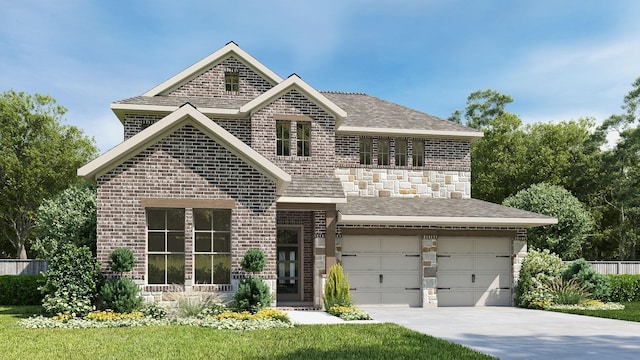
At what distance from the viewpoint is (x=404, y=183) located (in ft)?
76.4

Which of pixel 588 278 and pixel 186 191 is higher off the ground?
pixel 186 191

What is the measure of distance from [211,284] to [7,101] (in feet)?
114

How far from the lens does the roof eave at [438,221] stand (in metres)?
19.4

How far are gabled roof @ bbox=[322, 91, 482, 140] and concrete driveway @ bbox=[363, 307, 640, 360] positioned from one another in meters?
6.93

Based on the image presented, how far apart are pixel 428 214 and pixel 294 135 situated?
5.49m

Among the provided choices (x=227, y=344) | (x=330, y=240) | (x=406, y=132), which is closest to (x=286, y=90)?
(x=406, y=132)

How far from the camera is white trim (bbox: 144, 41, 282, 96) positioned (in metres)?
22.5

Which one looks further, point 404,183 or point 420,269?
point 404,183

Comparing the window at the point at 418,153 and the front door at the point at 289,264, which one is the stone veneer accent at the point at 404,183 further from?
the front door at the point at 289,264

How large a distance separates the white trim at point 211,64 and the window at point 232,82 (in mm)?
665

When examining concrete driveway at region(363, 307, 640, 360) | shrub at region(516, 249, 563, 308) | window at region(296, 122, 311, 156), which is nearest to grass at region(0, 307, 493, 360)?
concrete driveway at region(363, 307, 640, 360)

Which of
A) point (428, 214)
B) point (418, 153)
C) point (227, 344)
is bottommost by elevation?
point (227, 344)

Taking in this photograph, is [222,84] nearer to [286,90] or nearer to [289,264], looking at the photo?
[286,90]

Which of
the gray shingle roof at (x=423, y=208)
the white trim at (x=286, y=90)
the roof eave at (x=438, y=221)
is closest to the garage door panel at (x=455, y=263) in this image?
the roof eave at (x=438, y=221)
